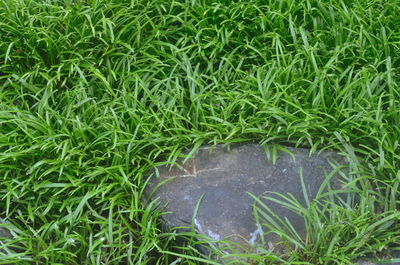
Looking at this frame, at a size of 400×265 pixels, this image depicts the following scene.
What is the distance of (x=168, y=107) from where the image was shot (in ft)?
11.6

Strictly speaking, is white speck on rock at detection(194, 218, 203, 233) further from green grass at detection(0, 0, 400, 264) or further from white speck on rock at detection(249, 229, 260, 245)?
white speck on rock at detection(249, 229, 260, 245)

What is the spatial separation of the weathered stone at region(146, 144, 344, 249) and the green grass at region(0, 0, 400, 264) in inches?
3.6

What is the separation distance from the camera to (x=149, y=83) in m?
3.77

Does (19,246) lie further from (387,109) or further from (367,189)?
(387,109)

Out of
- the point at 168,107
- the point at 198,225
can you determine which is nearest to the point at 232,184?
the point at 198,225

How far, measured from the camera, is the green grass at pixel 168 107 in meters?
3.14

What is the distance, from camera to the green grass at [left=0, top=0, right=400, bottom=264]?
3145 mm

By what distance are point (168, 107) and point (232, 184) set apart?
2.15 ft

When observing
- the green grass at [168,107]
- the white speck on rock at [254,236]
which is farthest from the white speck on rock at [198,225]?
the white speck on rock at [254,236]

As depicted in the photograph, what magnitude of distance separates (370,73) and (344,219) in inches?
42.8

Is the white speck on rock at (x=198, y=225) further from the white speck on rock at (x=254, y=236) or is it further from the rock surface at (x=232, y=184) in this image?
the white speck on rock at (x=254, y=236)

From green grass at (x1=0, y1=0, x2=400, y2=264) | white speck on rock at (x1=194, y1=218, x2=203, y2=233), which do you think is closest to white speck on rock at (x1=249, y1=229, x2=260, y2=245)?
green grass at (x1=0, y1=0, x2=400, y2=264)

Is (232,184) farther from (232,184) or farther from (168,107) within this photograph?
(168,107)

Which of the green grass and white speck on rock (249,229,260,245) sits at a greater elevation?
the green grass
